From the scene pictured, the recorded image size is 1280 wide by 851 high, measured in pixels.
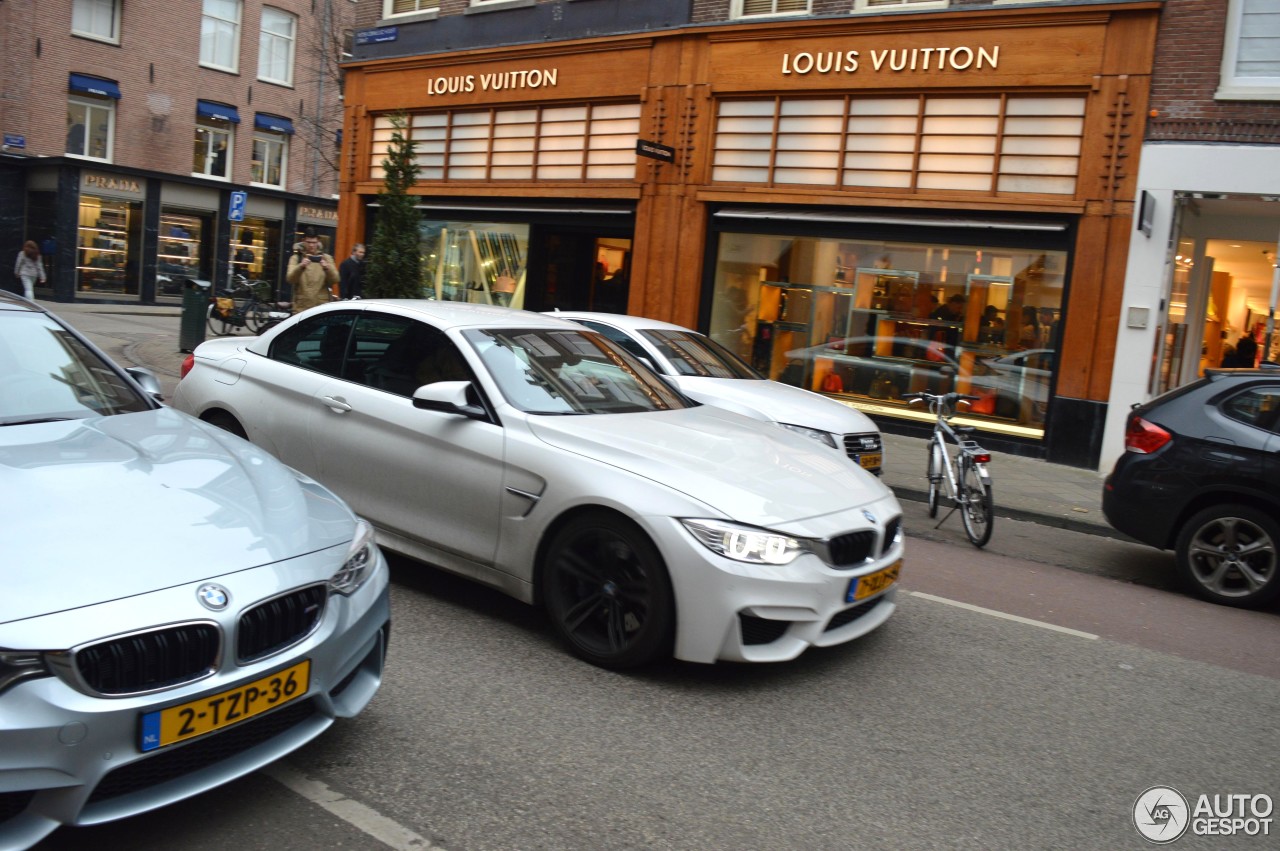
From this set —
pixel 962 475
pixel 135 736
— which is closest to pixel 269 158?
pixel 962 475

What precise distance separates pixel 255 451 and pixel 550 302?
15028 millimetres

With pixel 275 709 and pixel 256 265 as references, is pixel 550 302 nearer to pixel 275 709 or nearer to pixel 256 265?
pixel 275 709

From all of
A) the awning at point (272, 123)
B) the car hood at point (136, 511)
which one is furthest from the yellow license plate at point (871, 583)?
the awning at point (272, 123)

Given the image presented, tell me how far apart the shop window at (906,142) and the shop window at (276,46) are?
24.8 metres

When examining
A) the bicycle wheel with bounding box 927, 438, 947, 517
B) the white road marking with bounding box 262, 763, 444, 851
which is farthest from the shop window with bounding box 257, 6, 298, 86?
the white road marking with bounding box 262, 763, 444, 851

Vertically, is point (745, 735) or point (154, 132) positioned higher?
point (154, 132)

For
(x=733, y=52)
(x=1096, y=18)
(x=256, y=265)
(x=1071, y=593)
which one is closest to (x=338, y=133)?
(x=256, y=265)

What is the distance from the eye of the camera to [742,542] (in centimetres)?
439

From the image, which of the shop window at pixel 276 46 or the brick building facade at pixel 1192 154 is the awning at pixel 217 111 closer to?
the shop window at pixel 276 46

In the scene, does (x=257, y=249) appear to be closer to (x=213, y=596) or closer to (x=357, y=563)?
(x=357, y=563)

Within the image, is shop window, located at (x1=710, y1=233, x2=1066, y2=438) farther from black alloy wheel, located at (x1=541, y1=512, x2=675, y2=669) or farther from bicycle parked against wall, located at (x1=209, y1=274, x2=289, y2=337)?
black alloy wheel, located at (x1=541, y1=512, x2=675, y2=669)

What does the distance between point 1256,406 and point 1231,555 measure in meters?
1.06

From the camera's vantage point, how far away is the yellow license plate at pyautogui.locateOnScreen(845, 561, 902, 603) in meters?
4.69

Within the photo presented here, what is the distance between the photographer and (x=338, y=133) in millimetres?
35062
